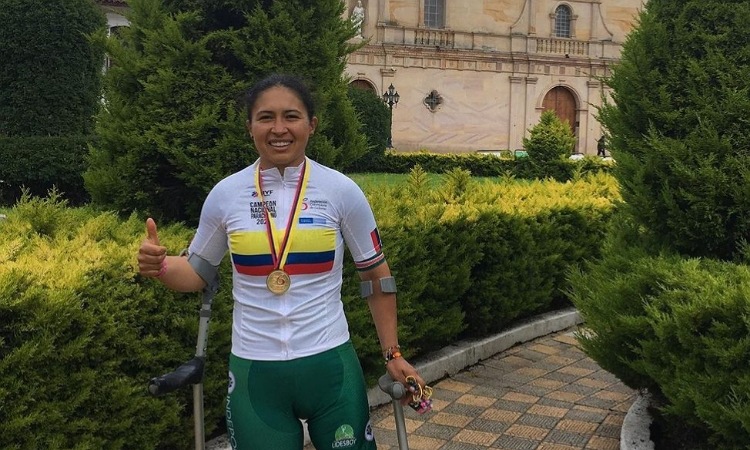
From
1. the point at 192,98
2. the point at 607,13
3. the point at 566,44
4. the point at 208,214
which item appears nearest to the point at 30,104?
the point at 192,98

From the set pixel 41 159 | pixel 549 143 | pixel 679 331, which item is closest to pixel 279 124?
pixel 679 331

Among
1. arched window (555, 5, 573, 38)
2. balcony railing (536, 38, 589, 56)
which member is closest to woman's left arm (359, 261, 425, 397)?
balcony railing (536, 38, 589, 56)

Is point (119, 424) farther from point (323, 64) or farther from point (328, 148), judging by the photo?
point (323, 64)

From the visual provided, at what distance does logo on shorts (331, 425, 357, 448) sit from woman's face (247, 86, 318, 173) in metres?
0.98

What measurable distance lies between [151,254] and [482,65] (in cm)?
3808

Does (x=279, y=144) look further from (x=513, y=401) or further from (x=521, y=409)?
(x=513, y=401)

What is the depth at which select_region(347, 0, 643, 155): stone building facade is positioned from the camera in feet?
123

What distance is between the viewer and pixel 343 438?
2.51m

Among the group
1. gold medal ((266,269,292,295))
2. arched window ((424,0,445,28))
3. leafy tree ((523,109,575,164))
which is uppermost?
arched window ((424,0,445,28))

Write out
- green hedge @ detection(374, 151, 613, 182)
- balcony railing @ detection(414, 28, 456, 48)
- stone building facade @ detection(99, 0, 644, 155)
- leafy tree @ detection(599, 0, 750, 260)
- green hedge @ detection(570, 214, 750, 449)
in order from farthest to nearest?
balcony railing @ detection(414, 28, 456, 48)
stone building facade @ detection(99, 0, 644, 155)
green hedge @ detection(374, 151, 613, 182)
leafy tree @ detection(599, 0, 750, 260)
green hedge @ detection(570, 214, 750, 449)

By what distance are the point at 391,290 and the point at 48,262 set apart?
5.61 feet

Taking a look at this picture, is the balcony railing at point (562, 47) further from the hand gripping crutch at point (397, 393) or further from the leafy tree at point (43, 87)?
the hand gripping crutch at point (397, 393)

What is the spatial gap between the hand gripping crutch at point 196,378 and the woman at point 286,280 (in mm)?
126

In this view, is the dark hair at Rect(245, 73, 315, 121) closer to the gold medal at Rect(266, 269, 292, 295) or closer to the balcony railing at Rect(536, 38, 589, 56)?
the gold medal at Rect(266, 269, 292, 295)
